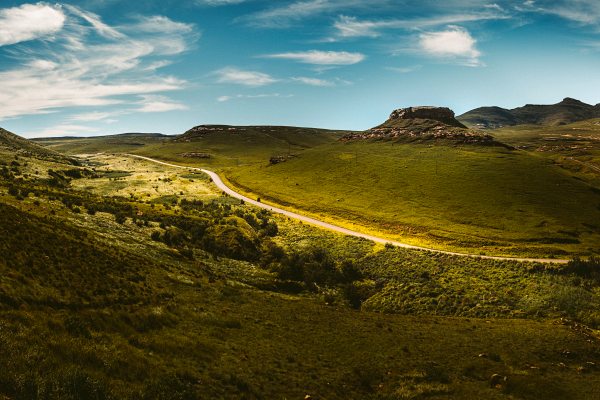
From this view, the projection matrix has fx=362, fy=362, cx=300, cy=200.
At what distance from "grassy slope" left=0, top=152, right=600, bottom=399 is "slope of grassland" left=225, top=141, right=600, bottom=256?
132 ft

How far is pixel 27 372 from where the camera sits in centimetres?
1471

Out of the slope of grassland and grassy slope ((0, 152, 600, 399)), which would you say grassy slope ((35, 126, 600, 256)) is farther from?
grassy slope ((0, 152, 600, 399))

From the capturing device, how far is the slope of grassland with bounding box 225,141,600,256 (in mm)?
75250

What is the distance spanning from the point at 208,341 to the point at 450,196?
9402 cm

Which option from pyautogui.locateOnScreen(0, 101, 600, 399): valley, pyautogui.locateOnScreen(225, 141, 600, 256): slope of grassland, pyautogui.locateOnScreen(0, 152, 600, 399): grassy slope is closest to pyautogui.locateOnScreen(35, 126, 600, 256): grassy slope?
pyautogui.locateOnScreen(225, 141, 600, 256): slope of grassland

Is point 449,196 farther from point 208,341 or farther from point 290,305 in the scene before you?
point 208,341

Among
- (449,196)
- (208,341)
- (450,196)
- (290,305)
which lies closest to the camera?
(208,341)

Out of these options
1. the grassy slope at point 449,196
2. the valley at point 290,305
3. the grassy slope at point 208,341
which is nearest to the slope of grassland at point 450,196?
the grassy slope at point 449,196

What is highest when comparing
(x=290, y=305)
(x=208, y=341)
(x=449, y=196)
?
(x=449, y=196)

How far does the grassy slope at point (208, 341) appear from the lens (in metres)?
17.6

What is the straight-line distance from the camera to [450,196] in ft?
344

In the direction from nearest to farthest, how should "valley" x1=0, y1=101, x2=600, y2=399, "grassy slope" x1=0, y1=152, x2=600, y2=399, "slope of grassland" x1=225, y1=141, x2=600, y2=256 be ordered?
"grassy slope" x1=0, y1=152, x2=600, y2=399 → "valley" x1=0, y1=101, x2=600, y2=399 → "slope of grassland" x1=225, y1=141, x2=600, y2=256

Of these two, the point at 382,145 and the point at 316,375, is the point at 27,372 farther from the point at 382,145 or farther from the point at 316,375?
the point at 382,145

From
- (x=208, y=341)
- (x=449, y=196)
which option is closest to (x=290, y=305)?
(x=208, y=341)
